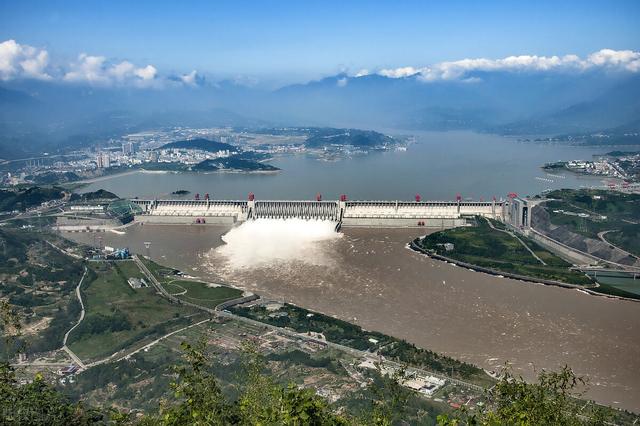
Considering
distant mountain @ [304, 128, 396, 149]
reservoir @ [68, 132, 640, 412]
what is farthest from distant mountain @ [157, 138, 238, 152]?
reservoir @ [68, 132, 640, 412]

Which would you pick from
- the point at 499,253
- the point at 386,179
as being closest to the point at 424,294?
the point at 499,253

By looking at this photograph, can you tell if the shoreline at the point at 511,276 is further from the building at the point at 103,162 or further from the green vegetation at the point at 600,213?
the building at the point at 103,162

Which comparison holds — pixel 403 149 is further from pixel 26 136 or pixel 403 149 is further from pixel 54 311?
pixel 54 311

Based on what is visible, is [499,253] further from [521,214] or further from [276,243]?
[276,243]

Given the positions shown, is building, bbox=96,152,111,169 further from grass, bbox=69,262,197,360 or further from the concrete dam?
grass, bbox=69,262,197,360

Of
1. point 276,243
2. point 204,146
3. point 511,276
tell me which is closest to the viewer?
point 511,276

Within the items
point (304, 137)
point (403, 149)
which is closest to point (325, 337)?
point (403, 149)
